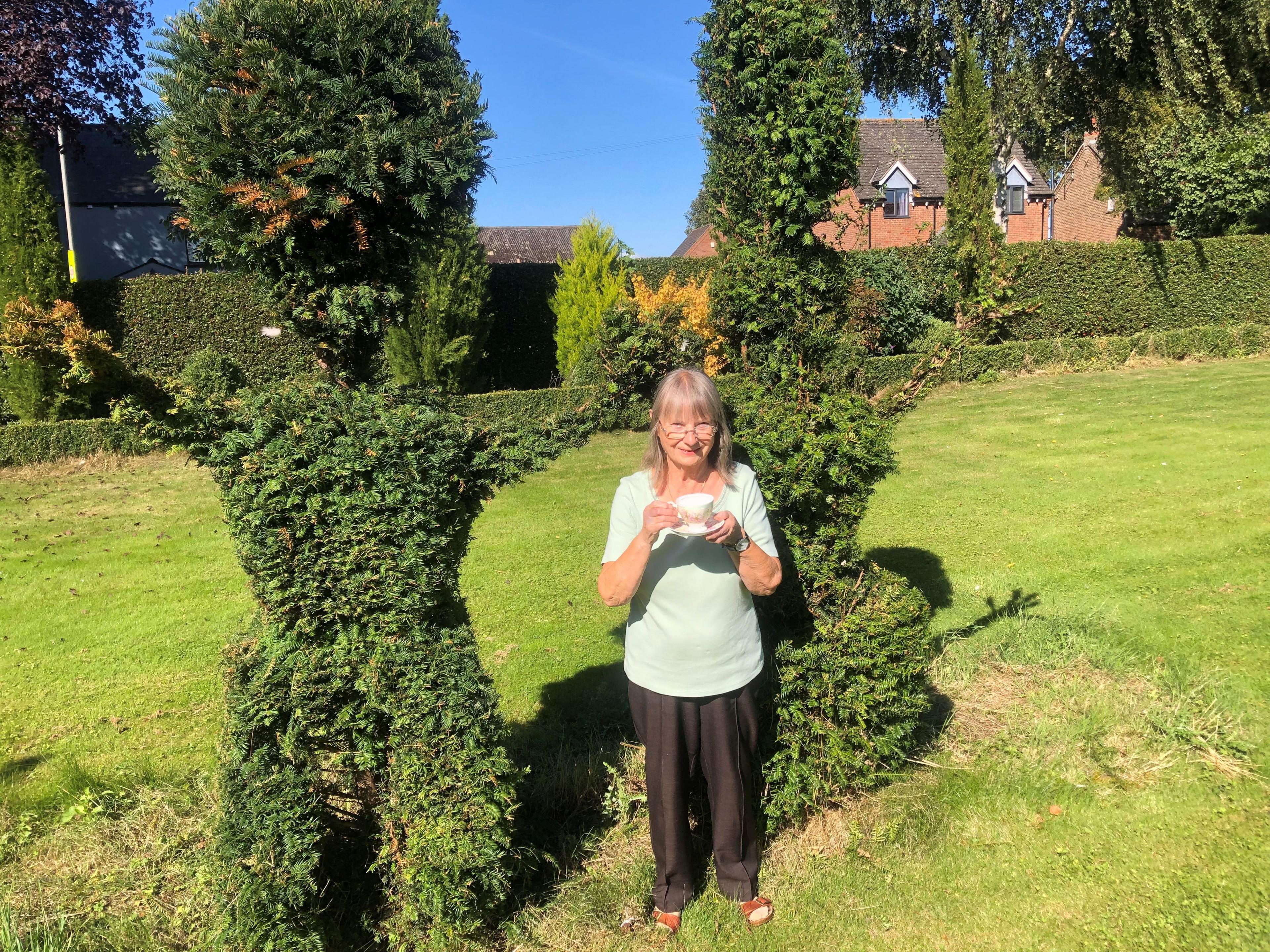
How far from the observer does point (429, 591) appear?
2770mm

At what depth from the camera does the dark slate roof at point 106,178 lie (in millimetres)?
23297

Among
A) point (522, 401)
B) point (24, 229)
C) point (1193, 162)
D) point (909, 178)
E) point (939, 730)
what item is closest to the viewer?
point (939, 730)

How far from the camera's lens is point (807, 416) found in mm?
3342

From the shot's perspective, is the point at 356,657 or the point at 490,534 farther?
the point at 490,534

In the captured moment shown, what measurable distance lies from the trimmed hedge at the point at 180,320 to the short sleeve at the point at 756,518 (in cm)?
1174

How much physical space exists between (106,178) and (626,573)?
27.7 metres

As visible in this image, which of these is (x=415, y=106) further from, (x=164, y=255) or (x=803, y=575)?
(x=164, y=255)

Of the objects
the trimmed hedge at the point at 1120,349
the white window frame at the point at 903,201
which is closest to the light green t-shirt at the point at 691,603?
the trimmed hedge at the point at 1120,349

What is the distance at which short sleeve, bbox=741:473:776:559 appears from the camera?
2.87m

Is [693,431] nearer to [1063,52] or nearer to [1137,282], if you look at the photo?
[1137,282]

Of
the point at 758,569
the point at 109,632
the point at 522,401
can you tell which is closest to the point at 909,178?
the point at 522,401

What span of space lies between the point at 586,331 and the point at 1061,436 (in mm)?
8453

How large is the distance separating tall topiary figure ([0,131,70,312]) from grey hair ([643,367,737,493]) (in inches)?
486

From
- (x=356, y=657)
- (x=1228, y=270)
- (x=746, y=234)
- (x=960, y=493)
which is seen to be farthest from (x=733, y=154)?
(x=1228, y=270)
